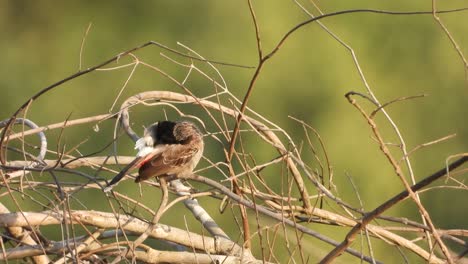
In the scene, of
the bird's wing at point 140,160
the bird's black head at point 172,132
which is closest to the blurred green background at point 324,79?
the bird's black head at point 172,132

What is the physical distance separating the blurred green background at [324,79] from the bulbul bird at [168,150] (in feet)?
16.6

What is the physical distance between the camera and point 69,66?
41.0 ft

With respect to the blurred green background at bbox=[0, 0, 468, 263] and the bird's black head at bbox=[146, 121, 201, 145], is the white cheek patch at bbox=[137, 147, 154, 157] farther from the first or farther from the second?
the blurred green background at bbox=[0, 0, 468, 263]

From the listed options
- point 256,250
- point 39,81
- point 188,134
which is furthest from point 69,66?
point 188,134

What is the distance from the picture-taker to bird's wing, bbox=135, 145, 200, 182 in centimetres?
384

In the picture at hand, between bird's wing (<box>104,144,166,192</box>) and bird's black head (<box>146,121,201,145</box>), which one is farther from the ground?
bird's black head (<box>146,121,201,145</box>)

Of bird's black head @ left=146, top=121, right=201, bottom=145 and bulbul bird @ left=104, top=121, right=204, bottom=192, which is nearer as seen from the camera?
bulbul bird @ left=104, top=121, right=204, bottom=192

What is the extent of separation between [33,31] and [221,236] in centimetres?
1085

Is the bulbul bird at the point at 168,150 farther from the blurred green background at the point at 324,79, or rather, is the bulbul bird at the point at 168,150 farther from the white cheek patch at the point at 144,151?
Answer: the blurred green background at the point at 324,79

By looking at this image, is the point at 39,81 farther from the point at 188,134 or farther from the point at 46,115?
the point at 188,134

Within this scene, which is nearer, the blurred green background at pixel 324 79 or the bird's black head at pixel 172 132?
the bird's black head at pixel 172 132

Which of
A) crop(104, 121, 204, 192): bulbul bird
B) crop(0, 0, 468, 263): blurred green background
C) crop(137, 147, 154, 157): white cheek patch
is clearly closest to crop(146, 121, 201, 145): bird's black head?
crop(104, 121, 204, 192): bulbul bird

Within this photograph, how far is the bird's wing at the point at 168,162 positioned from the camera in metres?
3.84

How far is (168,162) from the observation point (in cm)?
402
